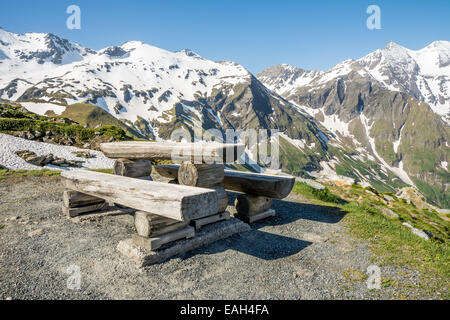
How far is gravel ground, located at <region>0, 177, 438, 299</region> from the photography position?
5371mm

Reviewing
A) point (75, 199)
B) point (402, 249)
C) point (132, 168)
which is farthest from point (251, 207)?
point (75, 199)

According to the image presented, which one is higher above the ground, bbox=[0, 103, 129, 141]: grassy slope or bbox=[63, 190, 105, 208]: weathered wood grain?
bbox=[0, 103, 129, 141]: grassy slope

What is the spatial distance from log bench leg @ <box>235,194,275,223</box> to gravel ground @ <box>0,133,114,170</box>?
49.7ft

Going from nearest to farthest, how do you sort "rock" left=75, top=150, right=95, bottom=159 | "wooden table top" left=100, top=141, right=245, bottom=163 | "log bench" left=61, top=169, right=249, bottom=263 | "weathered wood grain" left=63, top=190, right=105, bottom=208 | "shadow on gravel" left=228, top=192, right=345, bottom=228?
"log bench" left=61, top=169, right=249, bottom=263 < "wooden table top" left=100, top=141, right=245, bottom=163 < "weathered wood grain" left=63, top=190, right=105, bottom=208 < "shadow on gravel" left=228, top=192, right=345, bottom=228 < "rock" left=75, top=150, right=95, bottom=159

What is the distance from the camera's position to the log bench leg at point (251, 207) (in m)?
9.44

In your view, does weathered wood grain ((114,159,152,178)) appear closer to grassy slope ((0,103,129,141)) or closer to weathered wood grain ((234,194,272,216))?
weathered wood grain ((234,194,272,216))

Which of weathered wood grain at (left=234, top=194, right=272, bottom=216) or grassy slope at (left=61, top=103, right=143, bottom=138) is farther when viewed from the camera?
grassy slope at (left=61, top=103, right=143, bottom=138)

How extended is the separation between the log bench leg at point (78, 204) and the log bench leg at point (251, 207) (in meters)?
5.19

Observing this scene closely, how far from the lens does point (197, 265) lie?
639 centimetres

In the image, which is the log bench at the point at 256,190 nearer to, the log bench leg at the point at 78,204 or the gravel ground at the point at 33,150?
the log bench leg at the point at 78,204

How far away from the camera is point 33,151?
805 inches

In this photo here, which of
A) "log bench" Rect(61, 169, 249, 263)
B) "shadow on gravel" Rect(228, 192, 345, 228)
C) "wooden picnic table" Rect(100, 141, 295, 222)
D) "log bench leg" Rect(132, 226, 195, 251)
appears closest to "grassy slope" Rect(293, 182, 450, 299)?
"shadow on gravel" Rect(228, 192, 345, 228)

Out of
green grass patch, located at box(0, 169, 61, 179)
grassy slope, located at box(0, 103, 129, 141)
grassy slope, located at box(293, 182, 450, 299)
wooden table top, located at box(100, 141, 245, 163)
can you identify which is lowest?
grassy slope, located at box(293, 182, 450, 299)
